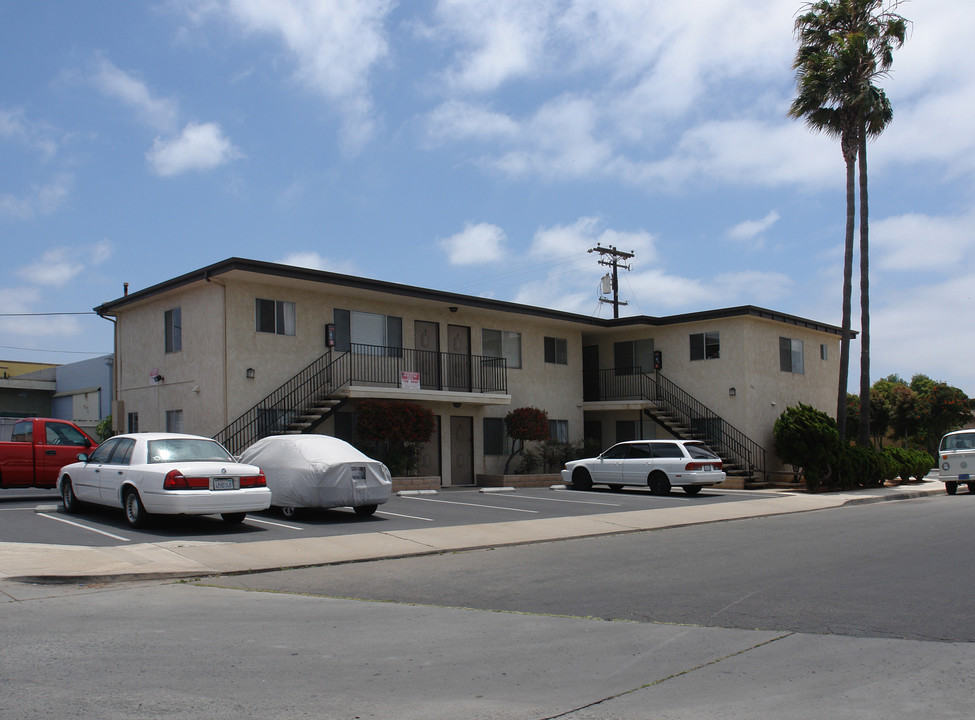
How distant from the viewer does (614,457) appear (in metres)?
24.3

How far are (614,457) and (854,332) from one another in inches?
614

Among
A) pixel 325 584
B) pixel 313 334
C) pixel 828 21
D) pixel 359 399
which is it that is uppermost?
pixel 828 21

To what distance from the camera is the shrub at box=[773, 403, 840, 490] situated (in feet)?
86.8

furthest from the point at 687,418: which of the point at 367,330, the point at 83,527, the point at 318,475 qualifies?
the point at 83,527

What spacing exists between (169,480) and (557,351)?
1989 cm

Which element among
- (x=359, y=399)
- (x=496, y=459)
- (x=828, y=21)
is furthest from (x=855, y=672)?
(x=828, y=21)

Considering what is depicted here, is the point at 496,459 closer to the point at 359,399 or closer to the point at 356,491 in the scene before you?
the point at 359,399

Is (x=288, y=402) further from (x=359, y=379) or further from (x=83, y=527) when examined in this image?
(x=83, y=527)

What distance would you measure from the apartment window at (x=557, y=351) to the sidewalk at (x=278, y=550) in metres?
13.0

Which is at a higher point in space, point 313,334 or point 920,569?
point 313,334

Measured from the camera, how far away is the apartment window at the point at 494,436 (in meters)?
28.0

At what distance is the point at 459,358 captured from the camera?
2711 cm

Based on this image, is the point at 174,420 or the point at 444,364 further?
the point at 444,364

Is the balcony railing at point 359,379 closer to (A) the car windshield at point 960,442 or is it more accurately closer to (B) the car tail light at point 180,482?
(B) the car tail light at point 180,482
